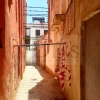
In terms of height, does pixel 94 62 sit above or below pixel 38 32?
below

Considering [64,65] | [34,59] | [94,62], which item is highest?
[94,62]

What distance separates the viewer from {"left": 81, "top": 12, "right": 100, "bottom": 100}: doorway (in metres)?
3.56

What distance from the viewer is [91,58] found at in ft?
13.2

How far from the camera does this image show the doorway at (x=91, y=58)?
3564mm

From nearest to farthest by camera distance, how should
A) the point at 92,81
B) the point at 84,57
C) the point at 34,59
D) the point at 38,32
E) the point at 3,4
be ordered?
the point at 92,81 → the point at 3,4 → the point at 84,57 → the point at 34,59 → the point at 38,32

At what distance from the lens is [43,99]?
8305mm

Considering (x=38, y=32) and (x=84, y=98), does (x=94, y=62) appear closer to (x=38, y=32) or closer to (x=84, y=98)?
(x=84, y=98)

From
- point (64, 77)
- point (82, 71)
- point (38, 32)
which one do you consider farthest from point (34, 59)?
point (82, 71)

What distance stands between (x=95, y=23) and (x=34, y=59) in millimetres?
30630

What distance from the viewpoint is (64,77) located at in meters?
8.76

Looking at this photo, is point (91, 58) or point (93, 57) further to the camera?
point (91, 58)

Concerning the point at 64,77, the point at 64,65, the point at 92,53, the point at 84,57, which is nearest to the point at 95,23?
the point at 92,53

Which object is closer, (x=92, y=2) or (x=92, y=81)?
(x=92, y=2)

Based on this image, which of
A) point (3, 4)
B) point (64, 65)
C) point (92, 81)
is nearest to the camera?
point (92, 81)
